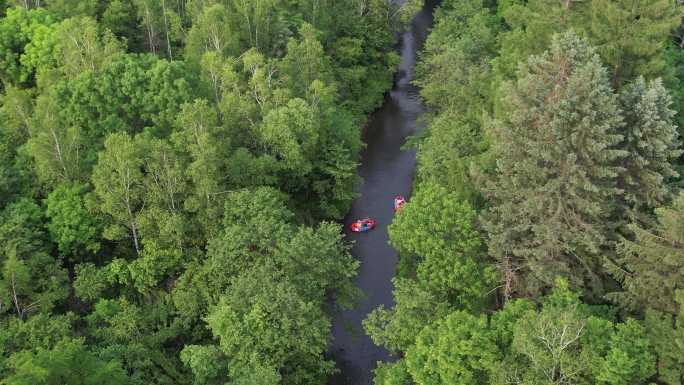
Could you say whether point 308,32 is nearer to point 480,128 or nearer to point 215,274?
point 480,128

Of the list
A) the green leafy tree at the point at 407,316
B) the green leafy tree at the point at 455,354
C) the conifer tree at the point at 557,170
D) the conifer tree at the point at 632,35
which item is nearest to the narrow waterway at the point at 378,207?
the green leafy tree at the point at 407,316

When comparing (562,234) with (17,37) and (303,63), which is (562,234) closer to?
(303,63)

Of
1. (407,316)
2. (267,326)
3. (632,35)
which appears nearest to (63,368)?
(267,326)

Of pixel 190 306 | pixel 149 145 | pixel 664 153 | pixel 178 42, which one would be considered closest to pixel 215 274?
pixel 190 306

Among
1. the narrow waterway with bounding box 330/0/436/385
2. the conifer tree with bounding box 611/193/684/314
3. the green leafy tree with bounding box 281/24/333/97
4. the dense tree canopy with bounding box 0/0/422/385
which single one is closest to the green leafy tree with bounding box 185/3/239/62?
the dense tree canopy with bounding box 0/0/422/385

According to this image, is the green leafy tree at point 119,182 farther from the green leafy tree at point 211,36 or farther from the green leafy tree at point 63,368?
the green leafy tree at point 211,36

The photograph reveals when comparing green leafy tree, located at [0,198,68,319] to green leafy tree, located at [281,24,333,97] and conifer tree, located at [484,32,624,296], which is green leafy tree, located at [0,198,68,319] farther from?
conifer tree, located at [484,32,624,296]

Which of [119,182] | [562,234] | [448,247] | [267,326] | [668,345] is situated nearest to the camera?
[668,345]

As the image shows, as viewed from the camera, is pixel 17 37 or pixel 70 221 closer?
pixel 70 221
